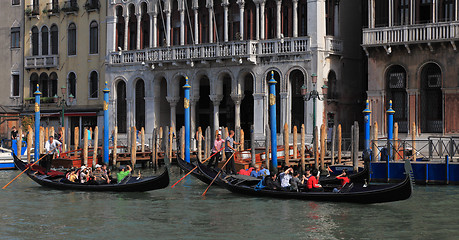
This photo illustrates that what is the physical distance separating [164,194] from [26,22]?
18622 mm

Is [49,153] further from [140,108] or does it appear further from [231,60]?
[140,108]

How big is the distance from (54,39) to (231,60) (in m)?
9.34

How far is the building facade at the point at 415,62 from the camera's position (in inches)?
996

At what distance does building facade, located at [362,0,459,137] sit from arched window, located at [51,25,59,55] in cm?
1428

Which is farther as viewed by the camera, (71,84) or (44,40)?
(44,40)

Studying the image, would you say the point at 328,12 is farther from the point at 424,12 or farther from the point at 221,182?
the point at 221,182

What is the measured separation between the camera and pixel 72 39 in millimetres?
34406

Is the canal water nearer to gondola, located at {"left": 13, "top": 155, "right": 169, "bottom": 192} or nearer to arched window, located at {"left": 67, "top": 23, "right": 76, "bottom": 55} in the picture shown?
gondola, located at {"left": 13, "top": 155, "right": 169, "bottom": 192}

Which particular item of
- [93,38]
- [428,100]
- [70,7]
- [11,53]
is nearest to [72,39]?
[93,38]

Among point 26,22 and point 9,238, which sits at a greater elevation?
point 26,22

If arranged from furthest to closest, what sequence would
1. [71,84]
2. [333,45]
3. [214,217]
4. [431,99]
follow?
A: [71,84], [333,45], [431,99], [214,217]

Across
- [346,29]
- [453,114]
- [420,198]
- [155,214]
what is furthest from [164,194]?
[346,29]

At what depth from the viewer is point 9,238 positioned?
13539 mm

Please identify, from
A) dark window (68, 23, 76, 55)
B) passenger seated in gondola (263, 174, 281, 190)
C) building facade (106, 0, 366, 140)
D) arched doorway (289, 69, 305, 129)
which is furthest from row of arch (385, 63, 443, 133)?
dark window (68, 23, 76, 55)
